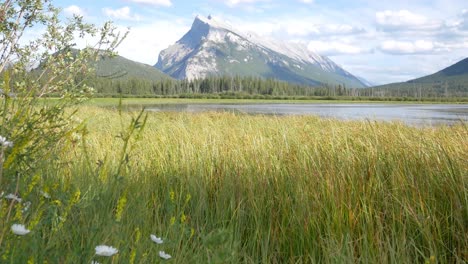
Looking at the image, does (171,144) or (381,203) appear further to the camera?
(171,144)

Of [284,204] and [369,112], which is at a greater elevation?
[284,204]

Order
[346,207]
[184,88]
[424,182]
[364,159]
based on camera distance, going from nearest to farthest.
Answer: [346,207], [424,182], [364,159], [184,88]

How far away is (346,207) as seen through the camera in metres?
3.42

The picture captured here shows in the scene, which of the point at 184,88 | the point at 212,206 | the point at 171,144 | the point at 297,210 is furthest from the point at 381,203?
the point at 184,88

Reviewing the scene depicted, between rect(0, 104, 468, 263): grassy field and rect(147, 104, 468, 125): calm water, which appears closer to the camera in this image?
rect(0, 104, 468, 263): grassy field

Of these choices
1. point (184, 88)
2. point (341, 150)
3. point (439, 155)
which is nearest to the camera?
point (439, 155)

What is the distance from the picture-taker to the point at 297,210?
3.62 m

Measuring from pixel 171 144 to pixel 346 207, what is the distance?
3697mm

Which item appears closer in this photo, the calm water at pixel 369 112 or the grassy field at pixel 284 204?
the grassy field at pixel 284 204

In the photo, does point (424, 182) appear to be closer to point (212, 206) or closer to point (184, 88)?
point (212, 206)

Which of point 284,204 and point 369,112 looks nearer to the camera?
point 284,204

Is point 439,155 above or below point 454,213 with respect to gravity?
above

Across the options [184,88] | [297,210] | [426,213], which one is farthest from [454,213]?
[184,88]

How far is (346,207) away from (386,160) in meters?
1.35
